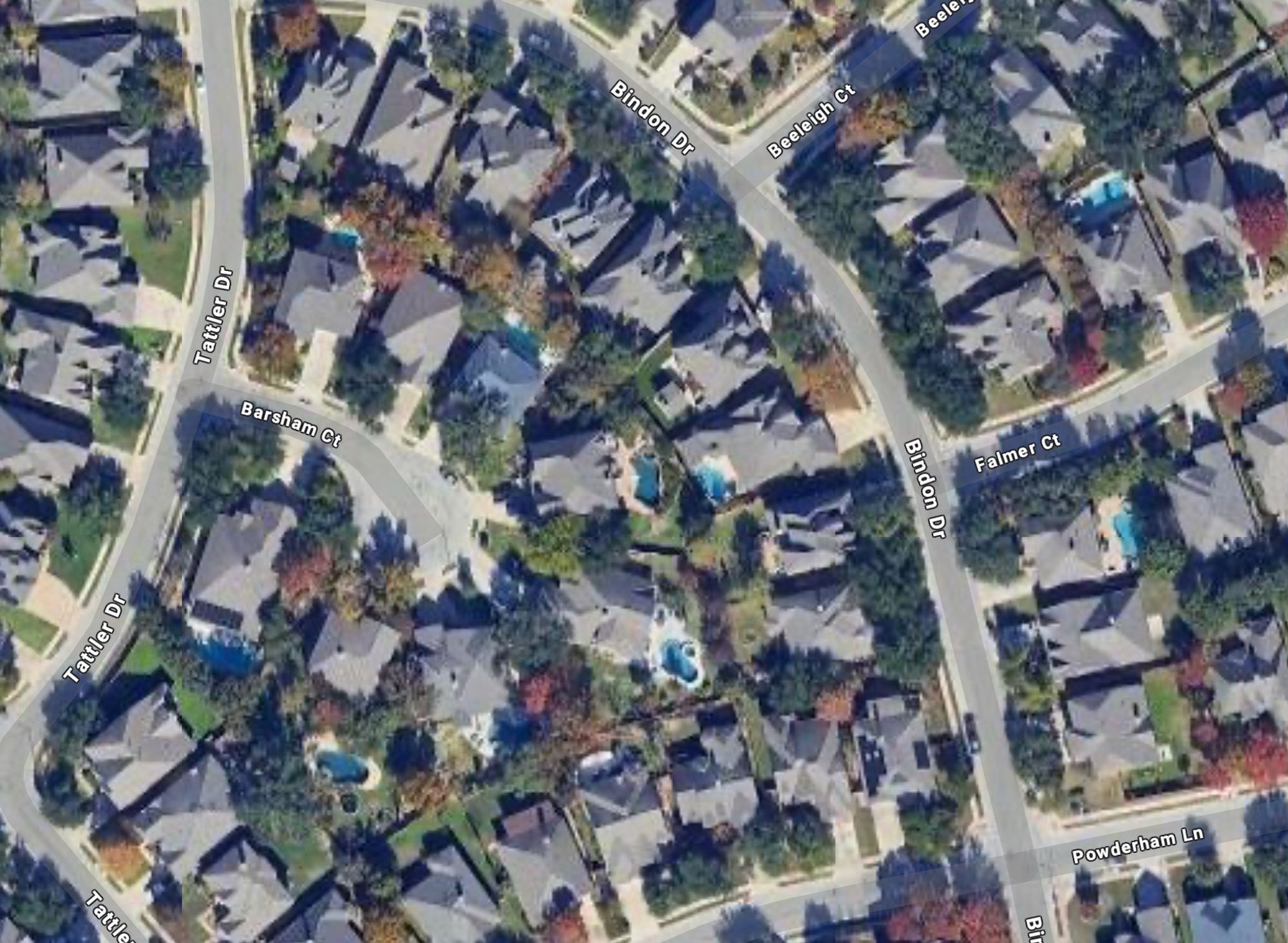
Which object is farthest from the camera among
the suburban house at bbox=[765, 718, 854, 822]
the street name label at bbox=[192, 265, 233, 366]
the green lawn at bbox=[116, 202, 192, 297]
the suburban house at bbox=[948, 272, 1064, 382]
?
the street name label at bbox=[192, 265, 233, 366]

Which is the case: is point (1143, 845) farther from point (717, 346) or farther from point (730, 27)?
point (730, 27)

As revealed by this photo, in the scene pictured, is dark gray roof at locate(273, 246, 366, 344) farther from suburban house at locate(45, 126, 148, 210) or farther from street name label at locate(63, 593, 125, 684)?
street name label at locate(63, 593, 125, 684)

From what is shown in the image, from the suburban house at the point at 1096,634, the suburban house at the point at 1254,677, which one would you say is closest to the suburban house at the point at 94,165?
the suburban house at the point at 1096,634

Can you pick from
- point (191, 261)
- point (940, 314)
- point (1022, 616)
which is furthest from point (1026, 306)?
point (191, 261)

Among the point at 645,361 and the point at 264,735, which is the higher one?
the point at 645,361

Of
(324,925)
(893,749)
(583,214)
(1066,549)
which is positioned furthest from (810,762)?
(583,214)

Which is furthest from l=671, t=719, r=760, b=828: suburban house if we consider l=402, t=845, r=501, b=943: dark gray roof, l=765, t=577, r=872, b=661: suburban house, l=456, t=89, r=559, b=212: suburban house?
l=456, t=89, r=559, b=212: suburban house

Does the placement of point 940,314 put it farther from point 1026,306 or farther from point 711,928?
point 711,928
